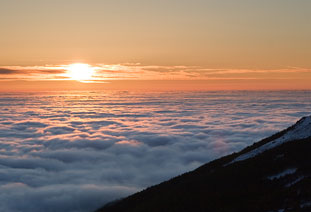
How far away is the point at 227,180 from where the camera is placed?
27.7 meters

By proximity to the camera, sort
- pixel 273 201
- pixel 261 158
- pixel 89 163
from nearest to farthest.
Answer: pixel 273 201 → pixel 261 158 → pixel 89 163

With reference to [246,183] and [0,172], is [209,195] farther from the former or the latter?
[0,172]

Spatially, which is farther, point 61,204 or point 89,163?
point 89,163

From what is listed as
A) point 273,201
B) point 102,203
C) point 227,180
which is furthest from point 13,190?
→ point 273,201

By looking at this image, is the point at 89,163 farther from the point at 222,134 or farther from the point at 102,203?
the point at 222,134

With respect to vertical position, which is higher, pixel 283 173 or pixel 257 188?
pixel 283 173

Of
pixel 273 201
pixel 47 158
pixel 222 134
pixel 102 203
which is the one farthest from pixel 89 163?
pixel 273 201

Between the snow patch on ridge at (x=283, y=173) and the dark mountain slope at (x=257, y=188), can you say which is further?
the snow patch on ridge at (x=283, y=173)

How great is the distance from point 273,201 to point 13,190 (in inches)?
3998

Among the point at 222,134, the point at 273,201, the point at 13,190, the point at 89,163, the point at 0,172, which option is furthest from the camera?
the point at 222,134

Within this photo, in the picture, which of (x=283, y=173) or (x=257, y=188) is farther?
(x=283, y=173)

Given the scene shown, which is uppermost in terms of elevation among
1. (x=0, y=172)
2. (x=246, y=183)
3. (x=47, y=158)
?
(x=47, y=158)

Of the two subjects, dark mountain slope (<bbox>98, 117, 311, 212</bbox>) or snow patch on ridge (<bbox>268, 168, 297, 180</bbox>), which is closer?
dark mountain slope (<bbox>98, 117, 311, 212</bbox>)

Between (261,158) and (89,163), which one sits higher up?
(89,163)
